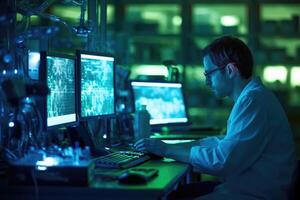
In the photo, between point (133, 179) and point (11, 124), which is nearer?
point (133, 179)

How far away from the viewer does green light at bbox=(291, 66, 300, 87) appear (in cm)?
620

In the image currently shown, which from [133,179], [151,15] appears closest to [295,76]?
[151,15]

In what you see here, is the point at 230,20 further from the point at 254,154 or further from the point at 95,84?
A: the point at 254,154

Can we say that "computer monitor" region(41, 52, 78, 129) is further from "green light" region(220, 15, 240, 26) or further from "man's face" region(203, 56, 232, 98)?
"green light" region(220, 15, 240, 26)

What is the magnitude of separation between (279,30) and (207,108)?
45.0 inches

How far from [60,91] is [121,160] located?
392 millimetres

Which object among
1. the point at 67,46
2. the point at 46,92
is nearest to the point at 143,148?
the point at 46,92

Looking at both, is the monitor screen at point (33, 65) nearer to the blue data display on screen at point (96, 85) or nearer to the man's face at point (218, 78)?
the blue data display on screen at point (96, 85)

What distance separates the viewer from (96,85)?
9.33ft

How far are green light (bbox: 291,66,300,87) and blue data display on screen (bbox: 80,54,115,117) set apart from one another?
11.8 ft

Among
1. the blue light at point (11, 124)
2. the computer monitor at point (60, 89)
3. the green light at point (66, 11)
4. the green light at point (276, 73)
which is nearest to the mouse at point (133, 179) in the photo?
the computer monitor at point (60, 89)

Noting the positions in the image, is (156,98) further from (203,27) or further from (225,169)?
(203,27)

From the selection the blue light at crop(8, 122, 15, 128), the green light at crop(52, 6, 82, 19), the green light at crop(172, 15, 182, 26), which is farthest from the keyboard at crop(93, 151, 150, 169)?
the green light at crop(52, 6, 82, 19)

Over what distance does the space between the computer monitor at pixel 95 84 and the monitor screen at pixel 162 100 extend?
58cm
